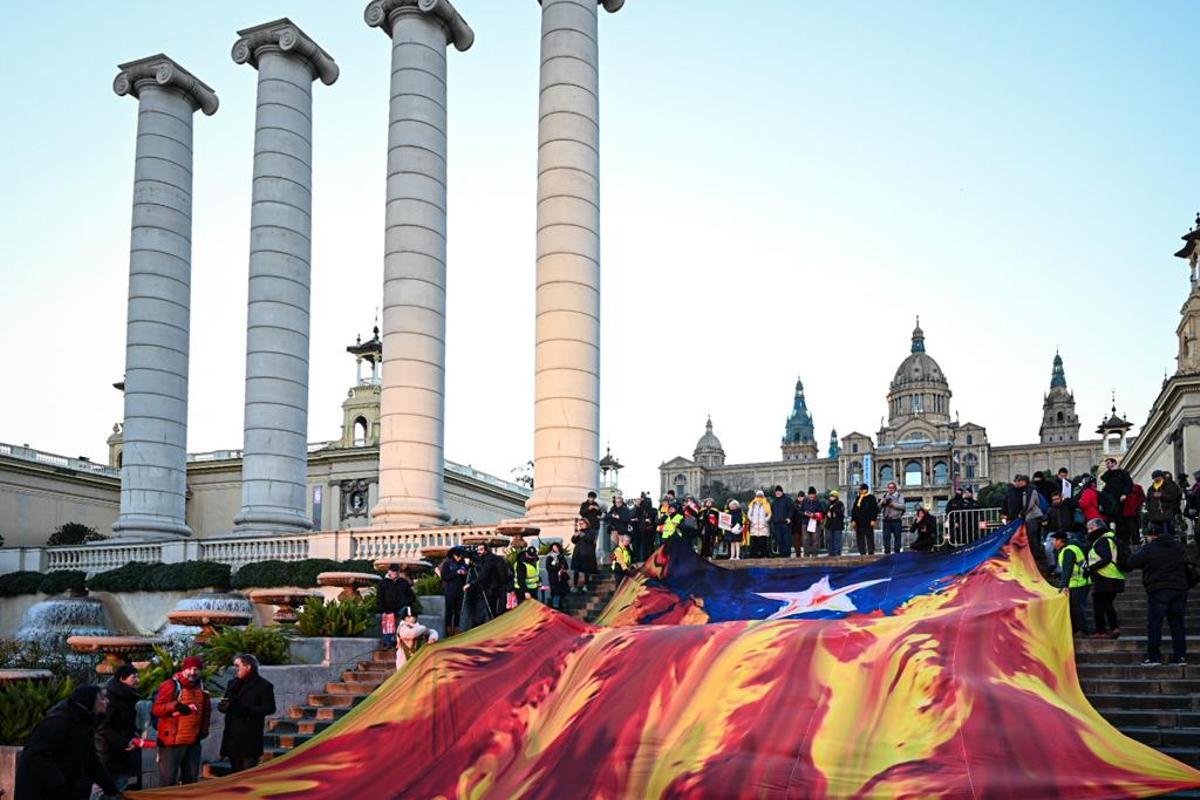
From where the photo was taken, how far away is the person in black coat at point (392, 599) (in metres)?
20.5

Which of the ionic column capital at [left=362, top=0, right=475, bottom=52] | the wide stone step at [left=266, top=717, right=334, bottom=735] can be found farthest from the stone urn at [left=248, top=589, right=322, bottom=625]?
the ionic column capital at [left=362, top=0, right=475, bottom=52]

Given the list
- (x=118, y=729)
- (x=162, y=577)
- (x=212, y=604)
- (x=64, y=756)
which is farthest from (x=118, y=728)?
(x=162, y=577)

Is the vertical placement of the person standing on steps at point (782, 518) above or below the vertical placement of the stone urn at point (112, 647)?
above

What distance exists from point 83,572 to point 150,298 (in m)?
8.72

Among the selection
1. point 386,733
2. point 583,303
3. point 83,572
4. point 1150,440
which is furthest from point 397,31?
point 1150,440

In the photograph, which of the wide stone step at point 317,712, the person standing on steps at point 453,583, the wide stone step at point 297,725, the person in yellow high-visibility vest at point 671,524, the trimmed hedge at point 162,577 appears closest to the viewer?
the wide stone step at point 297,725

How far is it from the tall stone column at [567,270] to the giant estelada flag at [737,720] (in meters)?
16.5

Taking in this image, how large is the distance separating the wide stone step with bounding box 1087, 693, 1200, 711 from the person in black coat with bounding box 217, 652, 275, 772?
30.6ft

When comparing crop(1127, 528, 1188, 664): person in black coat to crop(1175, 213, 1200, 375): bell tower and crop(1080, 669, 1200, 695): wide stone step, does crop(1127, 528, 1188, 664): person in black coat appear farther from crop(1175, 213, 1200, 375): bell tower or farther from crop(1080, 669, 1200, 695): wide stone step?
crop(1175, 213, 1200, 375): bell tower

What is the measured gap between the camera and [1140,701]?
48.5ft

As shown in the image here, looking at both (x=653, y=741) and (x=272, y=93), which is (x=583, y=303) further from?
(x=653, y=741)

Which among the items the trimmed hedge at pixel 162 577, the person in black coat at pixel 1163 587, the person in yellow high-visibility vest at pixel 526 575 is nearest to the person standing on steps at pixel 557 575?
the person in yellow high-visibility vest at pixel 526 575

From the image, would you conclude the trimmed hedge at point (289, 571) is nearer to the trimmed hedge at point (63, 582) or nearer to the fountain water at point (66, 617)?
the fountain water at point (66, 617)

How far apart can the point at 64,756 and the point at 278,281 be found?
2769cm
